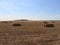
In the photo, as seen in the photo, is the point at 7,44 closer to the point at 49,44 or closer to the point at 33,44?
the point at 33,44

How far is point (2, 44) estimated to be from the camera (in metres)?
16.1

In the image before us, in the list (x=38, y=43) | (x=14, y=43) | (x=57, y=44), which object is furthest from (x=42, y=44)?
(x=14, y=43)


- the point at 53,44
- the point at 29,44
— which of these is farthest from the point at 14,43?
the point at 53,44

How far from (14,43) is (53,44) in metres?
4.14

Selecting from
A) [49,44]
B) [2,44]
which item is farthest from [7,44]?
[49,44]

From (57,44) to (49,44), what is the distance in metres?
0.88

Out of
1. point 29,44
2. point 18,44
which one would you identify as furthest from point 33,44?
point 18,44

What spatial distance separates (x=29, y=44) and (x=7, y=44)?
90.5 inches

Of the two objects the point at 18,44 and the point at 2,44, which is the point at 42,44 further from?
the point at 2,44

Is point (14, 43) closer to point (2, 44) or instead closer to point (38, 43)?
point (2, 44)

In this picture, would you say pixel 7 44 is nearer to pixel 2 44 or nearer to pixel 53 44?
pixel 2 44

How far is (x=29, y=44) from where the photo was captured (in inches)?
630

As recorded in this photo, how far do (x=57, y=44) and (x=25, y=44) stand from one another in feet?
11.2

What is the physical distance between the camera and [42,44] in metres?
16.1
